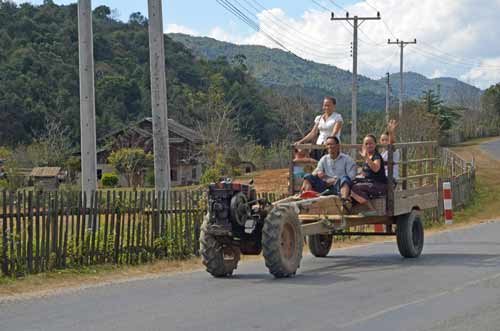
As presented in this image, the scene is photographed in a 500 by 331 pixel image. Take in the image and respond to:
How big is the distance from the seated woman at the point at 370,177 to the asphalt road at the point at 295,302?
46.3 inches

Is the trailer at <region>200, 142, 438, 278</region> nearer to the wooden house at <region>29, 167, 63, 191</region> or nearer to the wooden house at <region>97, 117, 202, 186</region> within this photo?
the wooden house at <region>29, 167, 63, 191</region>

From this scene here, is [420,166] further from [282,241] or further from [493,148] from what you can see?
[493,148]

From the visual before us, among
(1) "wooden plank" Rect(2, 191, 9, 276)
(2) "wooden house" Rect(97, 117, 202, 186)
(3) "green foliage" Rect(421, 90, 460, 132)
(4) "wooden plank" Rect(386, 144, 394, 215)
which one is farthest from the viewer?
(3) "green foliage" Rect(421, 90, 460, 132)

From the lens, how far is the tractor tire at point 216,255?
40.6 feet

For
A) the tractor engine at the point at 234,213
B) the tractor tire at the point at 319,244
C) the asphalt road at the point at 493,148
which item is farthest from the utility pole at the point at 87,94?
the asphalt road at the point at 493,148

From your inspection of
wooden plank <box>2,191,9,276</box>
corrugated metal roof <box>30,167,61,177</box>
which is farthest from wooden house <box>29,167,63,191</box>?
wooden plank <box>2,191,9,276</box>

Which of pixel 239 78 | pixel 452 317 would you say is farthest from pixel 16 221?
pixel 239 78

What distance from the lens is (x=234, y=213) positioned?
12047 mm

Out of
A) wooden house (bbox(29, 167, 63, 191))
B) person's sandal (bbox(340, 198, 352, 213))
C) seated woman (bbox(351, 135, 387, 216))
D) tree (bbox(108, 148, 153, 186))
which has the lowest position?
person's sandal (bbox(340, 198, 352, 213))

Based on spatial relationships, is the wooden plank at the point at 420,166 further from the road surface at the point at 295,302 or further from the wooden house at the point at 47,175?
the wooden house at the point at 47,175

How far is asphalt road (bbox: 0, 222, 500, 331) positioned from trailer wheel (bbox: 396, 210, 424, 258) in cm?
68

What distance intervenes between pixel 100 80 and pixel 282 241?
6633cm

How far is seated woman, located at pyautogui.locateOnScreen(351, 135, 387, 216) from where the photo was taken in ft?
47.3

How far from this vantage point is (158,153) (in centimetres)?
1808
